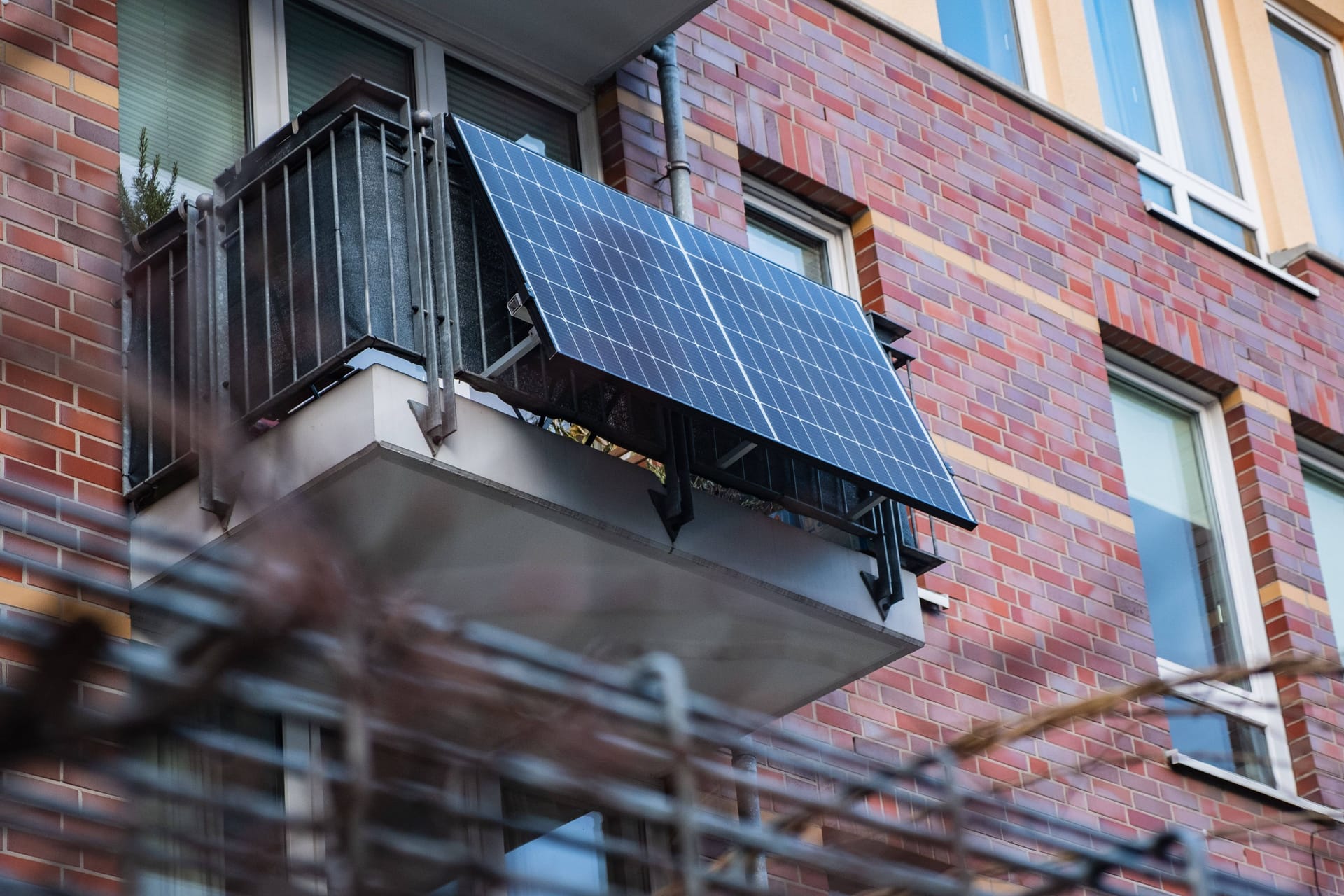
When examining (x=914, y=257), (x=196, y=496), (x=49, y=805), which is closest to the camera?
(x=49, y=805)

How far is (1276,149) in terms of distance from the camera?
13062 mm

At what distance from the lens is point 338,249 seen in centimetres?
618

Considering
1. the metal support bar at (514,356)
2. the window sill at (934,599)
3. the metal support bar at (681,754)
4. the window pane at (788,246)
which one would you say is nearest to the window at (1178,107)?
the window pane at (788,246)

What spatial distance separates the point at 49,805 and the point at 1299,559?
9591mm

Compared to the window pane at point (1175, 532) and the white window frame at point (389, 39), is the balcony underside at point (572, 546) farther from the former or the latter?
the window pane at point (1175, 532)

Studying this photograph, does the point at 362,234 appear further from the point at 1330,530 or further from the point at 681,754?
the point at 1330,530

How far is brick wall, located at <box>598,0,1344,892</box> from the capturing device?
909 cm

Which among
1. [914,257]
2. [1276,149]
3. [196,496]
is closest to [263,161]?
[196,496]

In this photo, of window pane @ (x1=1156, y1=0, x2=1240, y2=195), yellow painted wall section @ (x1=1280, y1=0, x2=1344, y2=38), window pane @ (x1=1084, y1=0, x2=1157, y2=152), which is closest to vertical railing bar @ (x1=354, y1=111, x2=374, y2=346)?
window pane @ (x1=1084, y1=0, x2=1157, y2=152)

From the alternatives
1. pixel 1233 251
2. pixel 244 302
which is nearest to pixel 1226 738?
pixel 1233 251

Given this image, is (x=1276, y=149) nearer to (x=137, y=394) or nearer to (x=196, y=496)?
(x=196, y=496)

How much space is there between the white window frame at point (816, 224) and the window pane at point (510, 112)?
1.01 metres

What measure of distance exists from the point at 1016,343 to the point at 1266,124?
12.3 ft

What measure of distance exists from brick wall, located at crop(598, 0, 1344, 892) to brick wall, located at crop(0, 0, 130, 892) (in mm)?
2729
